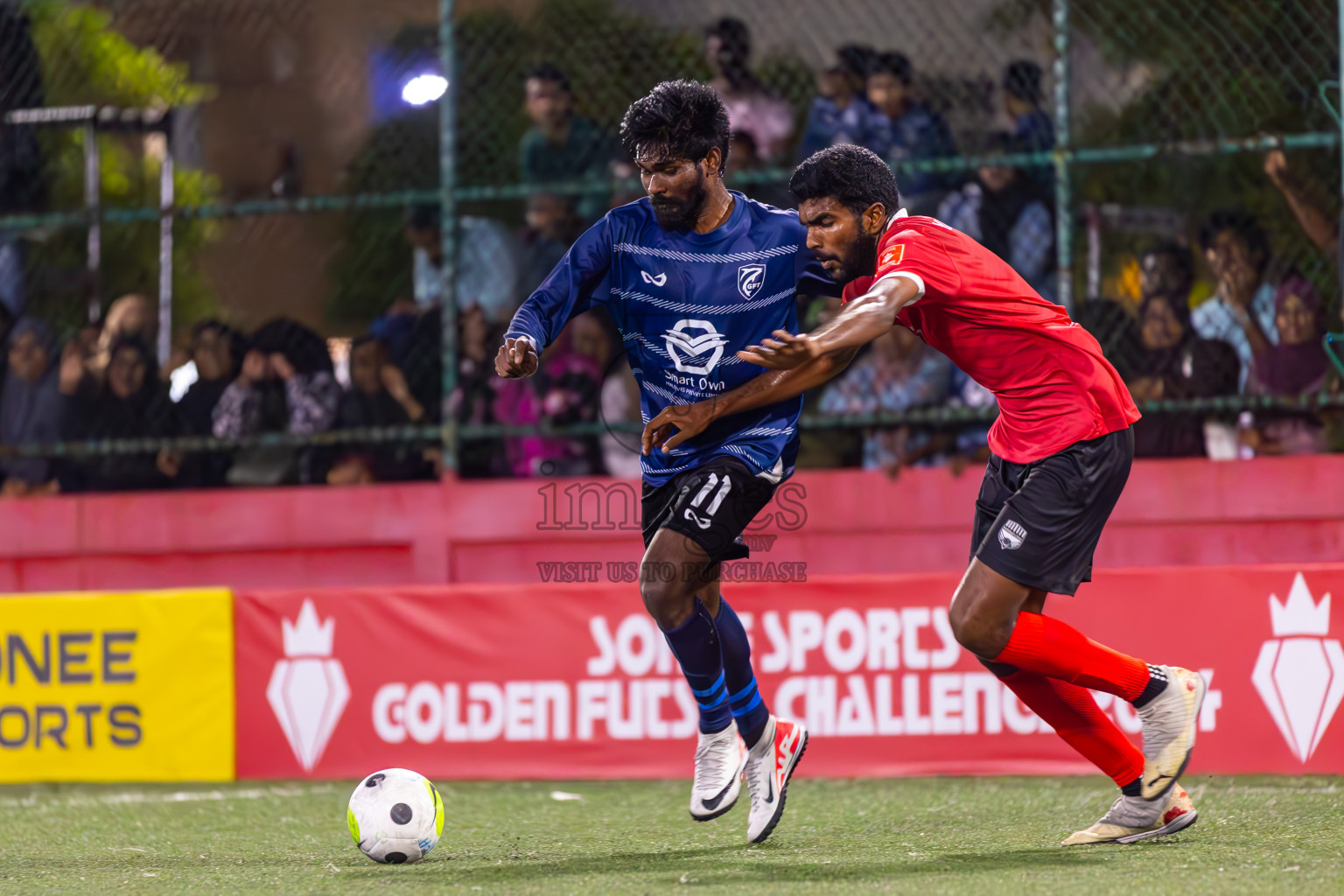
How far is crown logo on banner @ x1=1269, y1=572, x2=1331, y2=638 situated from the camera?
6.42 metres

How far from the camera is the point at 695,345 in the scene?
5.05 meters

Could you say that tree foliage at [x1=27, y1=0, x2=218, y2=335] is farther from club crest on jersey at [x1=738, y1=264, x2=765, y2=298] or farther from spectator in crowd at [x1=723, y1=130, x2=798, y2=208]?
club crest on jersey at [x1=738, y1=264, x2=765, y2=298]

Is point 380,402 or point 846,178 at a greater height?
point 846,178

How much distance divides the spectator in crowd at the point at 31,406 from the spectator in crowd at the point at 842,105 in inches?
166

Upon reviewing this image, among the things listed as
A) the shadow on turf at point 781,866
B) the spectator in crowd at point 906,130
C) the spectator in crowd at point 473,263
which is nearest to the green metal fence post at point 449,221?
the spectator in crowd at point 473,263

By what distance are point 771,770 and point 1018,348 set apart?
5.10 ft

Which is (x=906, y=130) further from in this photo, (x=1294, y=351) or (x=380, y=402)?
(x=380, y=402)

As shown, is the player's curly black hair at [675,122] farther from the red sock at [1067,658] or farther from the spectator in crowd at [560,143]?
the spectator in crowd at [560,143]

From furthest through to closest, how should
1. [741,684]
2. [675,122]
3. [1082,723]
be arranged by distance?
[741,684]
[675,122]
[1082,723]

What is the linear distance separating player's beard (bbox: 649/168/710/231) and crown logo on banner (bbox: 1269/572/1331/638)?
310 centimetres

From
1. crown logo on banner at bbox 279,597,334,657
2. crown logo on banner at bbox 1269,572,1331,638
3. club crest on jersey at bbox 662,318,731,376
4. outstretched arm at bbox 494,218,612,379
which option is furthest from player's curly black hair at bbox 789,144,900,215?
crown logo on banner at bbox 279,597,334,657

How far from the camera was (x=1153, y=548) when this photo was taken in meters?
7.50

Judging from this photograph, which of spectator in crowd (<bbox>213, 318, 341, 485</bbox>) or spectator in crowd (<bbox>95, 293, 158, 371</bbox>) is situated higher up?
spectator in crowd (<bbox>95, 293, 158, 371</bbox>)

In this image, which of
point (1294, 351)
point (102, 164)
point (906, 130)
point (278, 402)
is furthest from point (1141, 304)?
point (102, 164)
